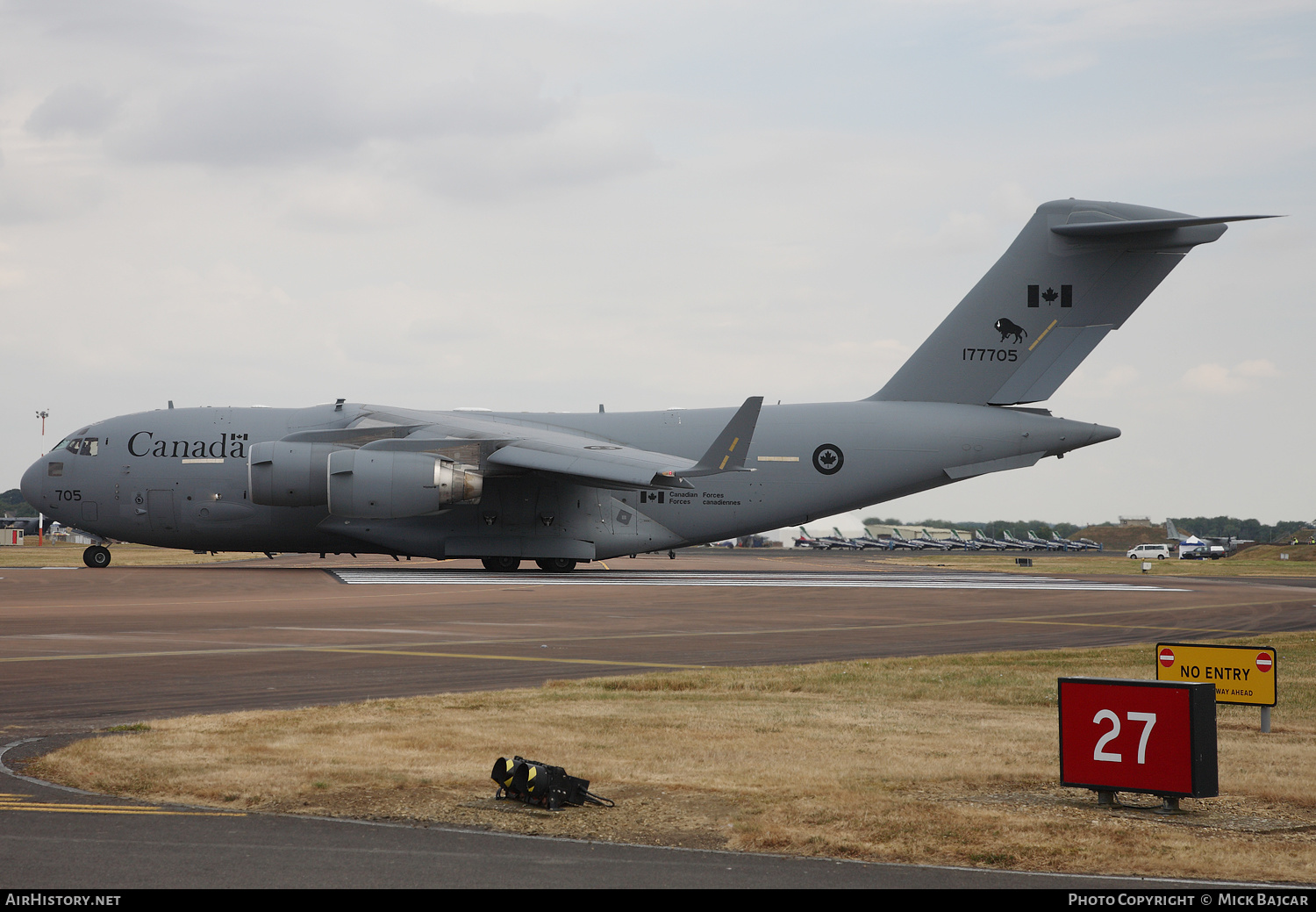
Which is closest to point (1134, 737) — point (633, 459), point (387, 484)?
point (633, 459)

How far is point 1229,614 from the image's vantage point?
25.3 meters

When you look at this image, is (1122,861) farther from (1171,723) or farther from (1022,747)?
(1022,747)

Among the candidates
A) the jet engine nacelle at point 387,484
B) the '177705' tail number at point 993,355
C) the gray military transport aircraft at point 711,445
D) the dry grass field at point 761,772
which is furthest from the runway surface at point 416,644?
the '177705' tail number at point 993,355

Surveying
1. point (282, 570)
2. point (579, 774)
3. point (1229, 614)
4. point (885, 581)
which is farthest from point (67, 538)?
point (579, 774)

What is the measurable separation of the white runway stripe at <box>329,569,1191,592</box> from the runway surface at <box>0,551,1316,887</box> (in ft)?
0.56

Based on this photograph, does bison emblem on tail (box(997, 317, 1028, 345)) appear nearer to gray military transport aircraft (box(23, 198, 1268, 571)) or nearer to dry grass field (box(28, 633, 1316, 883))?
gray military transport aircraft (box(23, 198, 1268, 571))

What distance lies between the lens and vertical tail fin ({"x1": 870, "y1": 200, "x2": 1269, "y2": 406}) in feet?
123

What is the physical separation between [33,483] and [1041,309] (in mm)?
32427

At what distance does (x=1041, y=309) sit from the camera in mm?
38062

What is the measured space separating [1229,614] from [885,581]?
1283 centimetres

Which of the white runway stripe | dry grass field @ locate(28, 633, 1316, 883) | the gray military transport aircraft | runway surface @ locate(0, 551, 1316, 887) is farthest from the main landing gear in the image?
dry grass field @ locate(28, 633, 1316, 883)

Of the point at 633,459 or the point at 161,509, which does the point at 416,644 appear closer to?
the point at 633,459

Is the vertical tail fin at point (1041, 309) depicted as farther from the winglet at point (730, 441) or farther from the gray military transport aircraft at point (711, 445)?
the winglet at point (730, 441)

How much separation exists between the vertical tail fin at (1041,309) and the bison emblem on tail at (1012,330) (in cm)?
3
